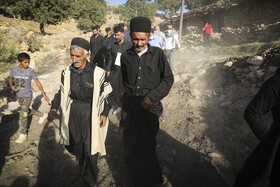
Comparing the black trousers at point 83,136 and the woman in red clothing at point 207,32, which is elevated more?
the woman in red clothing at point 207,32

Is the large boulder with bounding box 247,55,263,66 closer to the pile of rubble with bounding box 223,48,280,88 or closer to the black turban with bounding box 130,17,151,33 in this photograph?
the pile of rubble with bounding box 223,48,280,88

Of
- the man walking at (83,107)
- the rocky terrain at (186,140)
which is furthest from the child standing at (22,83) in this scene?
the man walking at (83,107)

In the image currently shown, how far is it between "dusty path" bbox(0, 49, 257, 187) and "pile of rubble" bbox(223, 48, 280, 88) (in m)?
0.24

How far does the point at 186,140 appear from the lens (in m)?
3.35

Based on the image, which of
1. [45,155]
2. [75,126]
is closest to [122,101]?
[75,126]

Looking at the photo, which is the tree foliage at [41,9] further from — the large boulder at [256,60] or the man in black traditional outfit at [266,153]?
the man in black traditional outfit at [266,153]

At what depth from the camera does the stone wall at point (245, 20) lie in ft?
27.9

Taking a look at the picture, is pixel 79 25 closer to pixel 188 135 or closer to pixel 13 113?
pixel 13 113

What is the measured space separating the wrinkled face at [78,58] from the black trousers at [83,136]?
474 millimetres

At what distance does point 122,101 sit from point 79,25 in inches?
1119

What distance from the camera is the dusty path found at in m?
2.54

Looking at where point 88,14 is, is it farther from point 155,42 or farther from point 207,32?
point 155,42

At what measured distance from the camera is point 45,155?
315 centimetres

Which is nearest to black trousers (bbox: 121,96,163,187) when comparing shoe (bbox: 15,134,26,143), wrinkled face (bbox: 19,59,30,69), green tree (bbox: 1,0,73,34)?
wrinkled face (bbox: 19,59,30,69)
